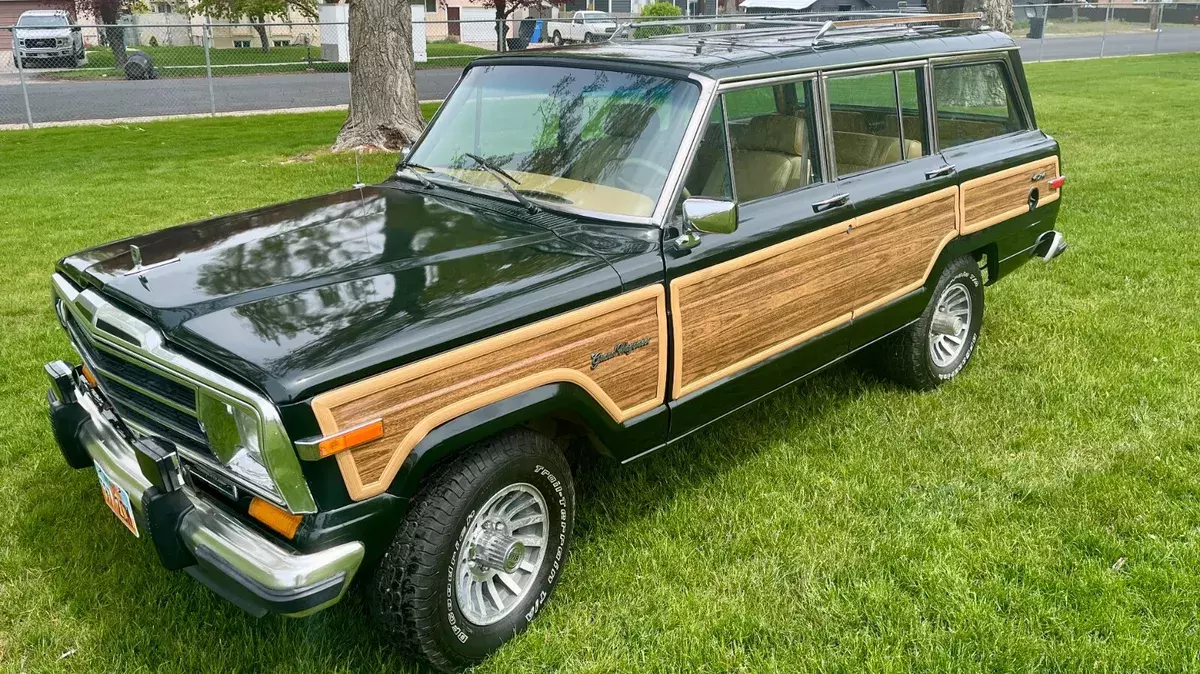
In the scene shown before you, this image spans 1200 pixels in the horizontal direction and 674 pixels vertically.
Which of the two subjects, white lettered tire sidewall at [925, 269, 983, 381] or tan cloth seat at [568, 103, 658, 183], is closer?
tan cloth seat at [568, 103, 658, 183]

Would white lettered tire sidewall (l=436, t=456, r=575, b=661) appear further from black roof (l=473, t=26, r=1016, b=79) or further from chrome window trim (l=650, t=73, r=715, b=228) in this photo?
black roof (l=473, t=26, r=1016, b=79)

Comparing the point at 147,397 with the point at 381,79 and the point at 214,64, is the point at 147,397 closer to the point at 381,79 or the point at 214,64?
the point at 381,79

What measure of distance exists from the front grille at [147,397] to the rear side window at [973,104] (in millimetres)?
3982

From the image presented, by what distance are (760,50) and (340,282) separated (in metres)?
2.26

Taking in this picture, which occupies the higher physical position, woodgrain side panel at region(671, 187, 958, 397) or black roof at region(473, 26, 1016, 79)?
black roof at region(473, 26, 1016, 79)

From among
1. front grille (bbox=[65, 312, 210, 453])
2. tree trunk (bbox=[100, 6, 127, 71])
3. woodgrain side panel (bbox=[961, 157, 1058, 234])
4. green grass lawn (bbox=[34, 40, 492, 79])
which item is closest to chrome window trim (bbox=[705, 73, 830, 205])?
woodgrain side panel (bbox=[961, 157, 1058, 234])

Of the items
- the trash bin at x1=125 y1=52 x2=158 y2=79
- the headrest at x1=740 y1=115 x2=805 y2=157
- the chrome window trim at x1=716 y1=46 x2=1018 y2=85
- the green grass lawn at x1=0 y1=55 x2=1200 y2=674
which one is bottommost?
the green grass lawn at x1=0 y1=55 x2=1200 y2=674

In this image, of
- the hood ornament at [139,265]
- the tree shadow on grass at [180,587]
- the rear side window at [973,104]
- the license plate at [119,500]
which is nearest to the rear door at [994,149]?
the rear side window at [973,104]

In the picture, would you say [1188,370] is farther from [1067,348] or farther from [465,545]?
[465,545]

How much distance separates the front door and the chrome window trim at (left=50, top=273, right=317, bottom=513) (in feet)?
4.95

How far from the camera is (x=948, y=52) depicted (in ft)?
16.4

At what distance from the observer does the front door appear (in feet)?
11.9

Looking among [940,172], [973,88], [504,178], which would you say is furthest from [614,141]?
[973,88]

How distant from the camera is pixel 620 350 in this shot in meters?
3.30
